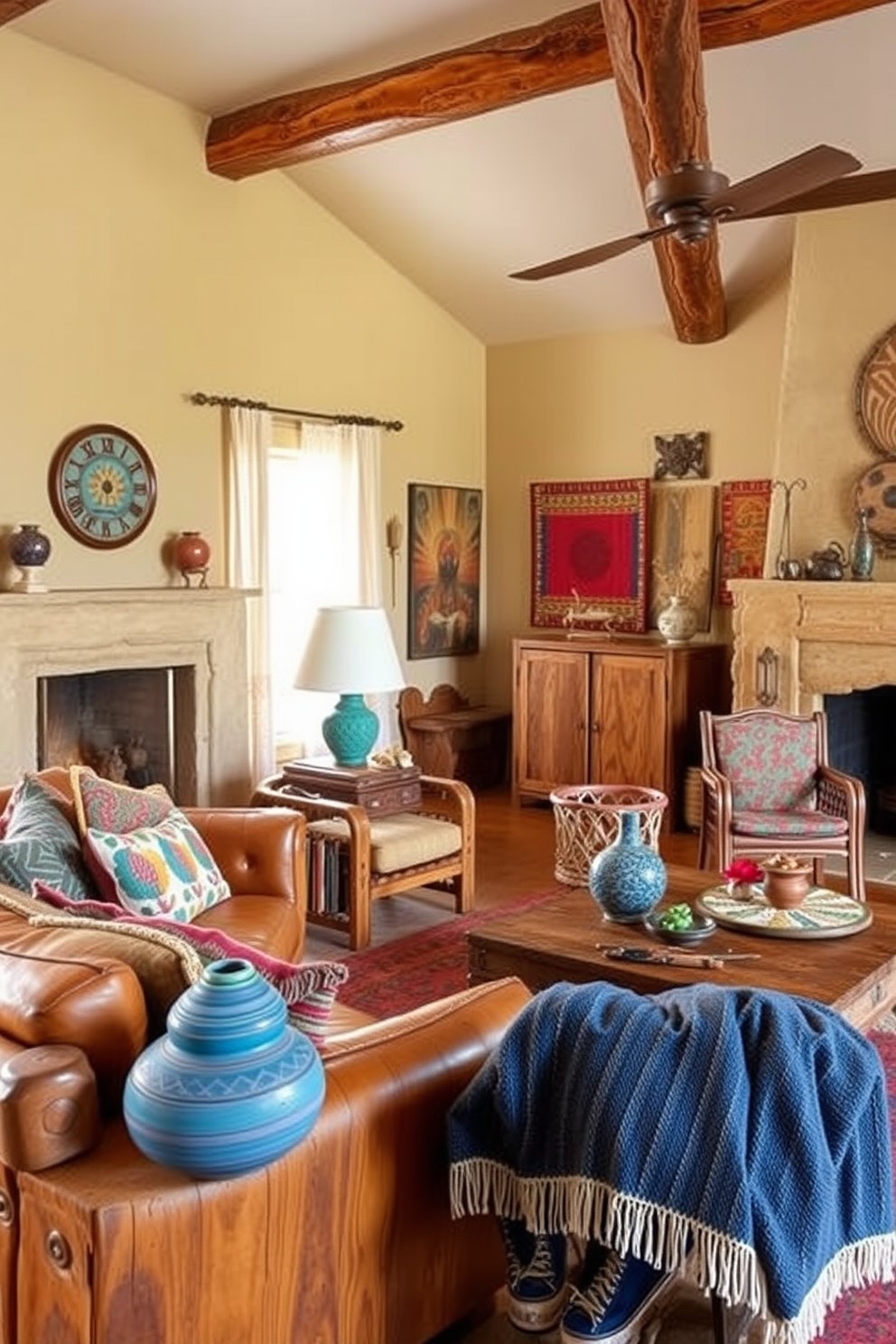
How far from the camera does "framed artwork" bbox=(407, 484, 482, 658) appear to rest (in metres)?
7.31

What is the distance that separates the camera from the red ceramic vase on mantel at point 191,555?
19.0ft

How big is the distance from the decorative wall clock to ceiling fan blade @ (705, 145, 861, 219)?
3171 mm

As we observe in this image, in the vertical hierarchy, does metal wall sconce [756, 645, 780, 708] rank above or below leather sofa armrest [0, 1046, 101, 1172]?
above

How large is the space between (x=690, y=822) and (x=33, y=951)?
16.2 feet

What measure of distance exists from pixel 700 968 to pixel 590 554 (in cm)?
455

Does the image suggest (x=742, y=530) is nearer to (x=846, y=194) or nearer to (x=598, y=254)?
(x=846, y=194)

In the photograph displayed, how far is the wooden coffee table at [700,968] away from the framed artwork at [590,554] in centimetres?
378

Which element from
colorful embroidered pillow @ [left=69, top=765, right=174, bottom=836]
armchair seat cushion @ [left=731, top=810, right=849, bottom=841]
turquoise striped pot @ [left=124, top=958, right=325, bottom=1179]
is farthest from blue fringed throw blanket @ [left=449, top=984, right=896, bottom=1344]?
armchair seat cushion @ [left=731, top=810, right=849, bottom=841]

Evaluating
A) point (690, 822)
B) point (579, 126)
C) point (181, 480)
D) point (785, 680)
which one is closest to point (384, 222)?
point (579, 126)

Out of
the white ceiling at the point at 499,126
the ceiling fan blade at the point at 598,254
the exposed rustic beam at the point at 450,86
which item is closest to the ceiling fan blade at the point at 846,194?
the ceiling fan blade at the point at 598,254

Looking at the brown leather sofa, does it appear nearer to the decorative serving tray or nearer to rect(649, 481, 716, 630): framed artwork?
the decorative serving tray

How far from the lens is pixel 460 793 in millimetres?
4996

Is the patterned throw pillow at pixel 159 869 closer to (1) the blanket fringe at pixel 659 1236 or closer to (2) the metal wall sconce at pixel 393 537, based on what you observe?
(1) the blanket fringe at pixel 659 1236

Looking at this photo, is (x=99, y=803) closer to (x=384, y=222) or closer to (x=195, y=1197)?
(x=195, y=1197)
